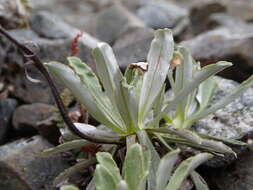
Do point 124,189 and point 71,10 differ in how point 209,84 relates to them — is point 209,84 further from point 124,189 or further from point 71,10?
point 71,10

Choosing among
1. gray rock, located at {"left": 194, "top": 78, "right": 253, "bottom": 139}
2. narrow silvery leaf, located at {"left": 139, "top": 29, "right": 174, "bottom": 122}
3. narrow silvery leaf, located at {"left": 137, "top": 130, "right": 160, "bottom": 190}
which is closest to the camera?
narrow silvery leaf, located at {"left": 137, "top": 130, "right": 160, "bottom": 190}

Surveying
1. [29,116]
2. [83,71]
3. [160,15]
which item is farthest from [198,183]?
[160,15]

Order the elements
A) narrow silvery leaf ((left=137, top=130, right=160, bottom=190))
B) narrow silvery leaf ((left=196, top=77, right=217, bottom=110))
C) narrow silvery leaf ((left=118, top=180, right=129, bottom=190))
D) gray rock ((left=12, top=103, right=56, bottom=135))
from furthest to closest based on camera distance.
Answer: gray rock ((left=12, top=103, right=56, bottom=135))
narrow silvery leaf ((left=196, top=77, right=217, bottom=110))
narrow silvery leaf ((left=137, top=130, right=160, bottom=190))
narrow silvery leaf ((left=118, top=180, right=129, bottom=190))

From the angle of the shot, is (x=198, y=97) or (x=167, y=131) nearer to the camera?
(x=167, y=131)

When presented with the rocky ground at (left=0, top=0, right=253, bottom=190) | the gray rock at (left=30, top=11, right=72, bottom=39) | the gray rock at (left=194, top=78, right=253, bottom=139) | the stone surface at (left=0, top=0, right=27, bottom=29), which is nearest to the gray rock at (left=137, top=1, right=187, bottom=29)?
the rocky ground at (left=0, top=0, right=253, bottom=190)

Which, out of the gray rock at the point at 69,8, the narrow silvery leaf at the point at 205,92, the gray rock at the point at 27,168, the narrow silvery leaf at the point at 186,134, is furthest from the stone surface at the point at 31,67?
the gray rock at the point at 69,8

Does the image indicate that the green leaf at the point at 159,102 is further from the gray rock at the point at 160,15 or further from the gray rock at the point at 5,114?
the gray rock at the point at 160,15

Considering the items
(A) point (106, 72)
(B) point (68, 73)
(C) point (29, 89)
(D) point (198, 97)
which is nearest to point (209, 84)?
(D) point (198, 97)

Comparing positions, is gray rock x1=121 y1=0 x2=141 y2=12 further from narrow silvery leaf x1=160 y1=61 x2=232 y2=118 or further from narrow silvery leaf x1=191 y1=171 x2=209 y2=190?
narrow silvery leaf x1=191 y1=171 x2=209 y2=190
